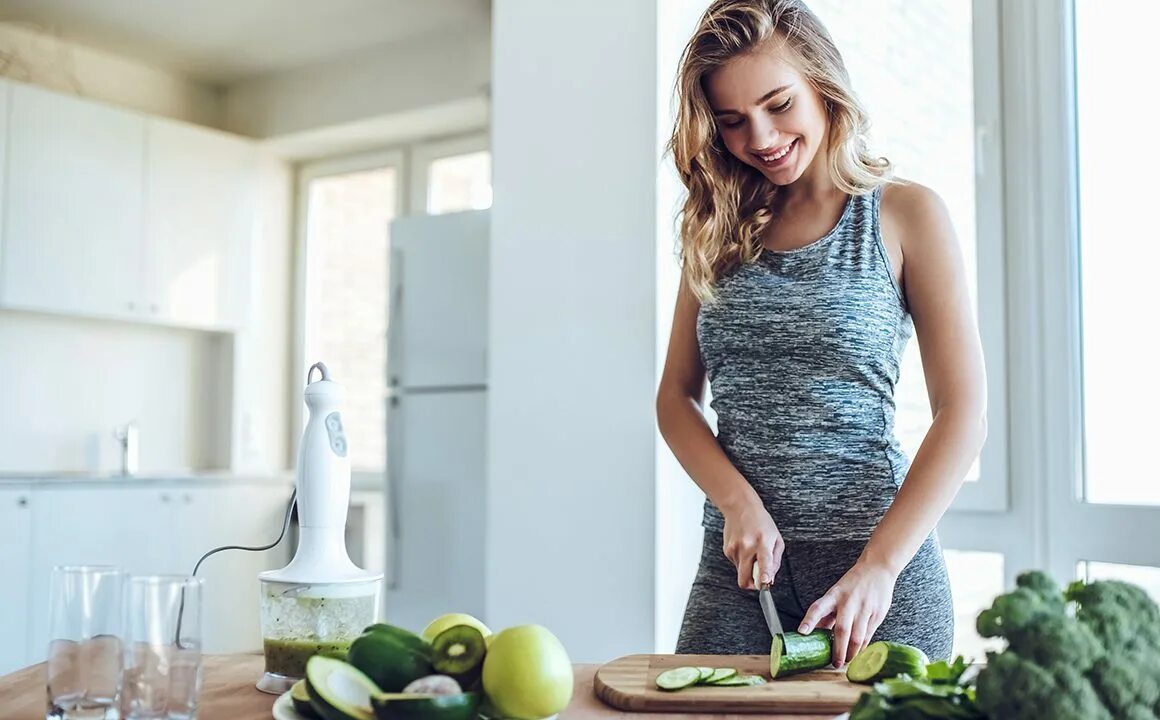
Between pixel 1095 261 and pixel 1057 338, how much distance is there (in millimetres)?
182

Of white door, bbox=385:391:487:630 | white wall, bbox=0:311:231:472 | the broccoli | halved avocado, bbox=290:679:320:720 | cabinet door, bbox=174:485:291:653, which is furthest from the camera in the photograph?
white wall, bbox=0:311:231:472

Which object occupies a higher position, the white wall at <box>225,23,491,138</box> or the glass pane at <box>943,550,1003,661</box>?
the white wall at <box>225,23,491,138</box>

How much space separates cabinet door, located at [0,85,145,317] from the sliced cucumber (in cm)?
375

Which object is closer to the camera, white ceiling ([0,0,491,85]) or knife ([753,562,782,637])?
knife ([753,562,782,637])

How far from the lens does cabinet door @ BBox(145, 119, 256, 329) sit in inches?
181

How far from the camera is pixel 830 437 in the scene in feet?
4.68

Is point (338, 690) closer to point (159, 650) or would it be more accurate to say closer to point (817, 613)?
point (159, 650)

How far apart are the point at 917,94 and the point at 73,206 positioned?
3154mm

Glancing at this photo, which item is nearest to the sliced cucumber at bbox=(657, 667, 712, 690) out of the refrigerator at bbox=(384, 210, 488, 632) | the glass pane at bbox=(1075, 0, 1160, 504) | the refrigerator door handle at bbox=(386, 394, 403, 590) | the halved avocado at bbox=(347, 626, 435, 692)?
the halved avocado at bbox=(347, 626, 435, 692)

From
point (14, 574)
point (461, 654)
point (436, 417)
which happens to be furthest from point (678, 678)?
point (14, 574)

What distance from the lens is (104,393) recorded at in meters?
4.67

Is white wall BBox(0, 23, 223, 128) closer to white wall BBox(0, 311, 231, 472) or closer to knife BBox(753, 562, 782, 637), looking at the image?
white wall BBox(0, 311, 231, 472)

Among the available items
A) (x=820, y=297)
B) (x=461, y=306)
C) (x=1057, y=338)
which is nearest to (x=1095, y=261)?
(x=1057, y=338)

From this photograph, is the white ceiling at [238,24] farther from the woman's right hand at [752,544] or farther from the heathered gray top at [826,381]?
the woman's right hand at [752,544]
